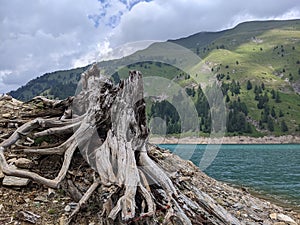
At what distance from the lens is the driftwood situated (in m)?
8.48

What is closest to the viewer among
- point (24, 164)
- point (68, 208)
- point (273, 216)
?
point (68, 208)

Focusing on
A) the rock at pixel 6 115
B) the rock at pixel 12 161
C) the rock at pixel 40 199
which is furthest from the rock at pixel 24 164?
the rock at pixel 6 115

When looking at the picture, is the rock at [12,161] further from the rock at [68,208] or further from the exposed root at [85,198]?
the exposed root at [85,198]

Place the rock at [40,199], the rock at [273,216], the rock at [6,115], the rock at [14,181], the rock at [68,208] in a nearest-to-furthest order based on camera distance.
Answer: the rock at [68,208] < the rock at [40,199] < the rock at [14,181] < the rock at [273,216] < the rock at [6,115]

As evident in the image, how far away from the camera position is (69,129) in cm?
1176

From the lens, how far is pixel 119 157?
33.0 ft

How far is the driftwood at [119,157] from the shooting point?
27.8 feet

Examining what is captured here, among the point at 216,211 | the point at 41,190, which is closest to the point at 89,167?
the point at 41,190

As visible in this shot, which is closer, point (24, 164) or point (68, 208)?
point (68, 208)

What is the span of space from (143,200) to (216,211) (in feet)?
9.78

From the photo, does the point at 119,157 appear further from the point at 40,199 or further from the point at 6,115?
the point at 6,115

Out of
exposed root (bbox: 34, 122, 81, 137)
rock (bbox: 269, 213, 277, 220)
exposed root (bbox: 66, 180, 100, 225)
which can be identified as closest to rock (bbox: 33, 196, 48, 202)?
exposed root (bbox: 66, 180, 100, 225)

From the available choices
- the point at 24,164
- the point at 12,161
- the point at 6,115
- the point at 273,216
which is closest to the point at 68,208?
the point at 24,164

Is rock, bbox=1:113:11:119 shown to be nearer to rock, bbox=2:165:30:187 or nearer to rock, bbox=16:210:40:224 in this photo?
rock, bbox=2:165:30:187
